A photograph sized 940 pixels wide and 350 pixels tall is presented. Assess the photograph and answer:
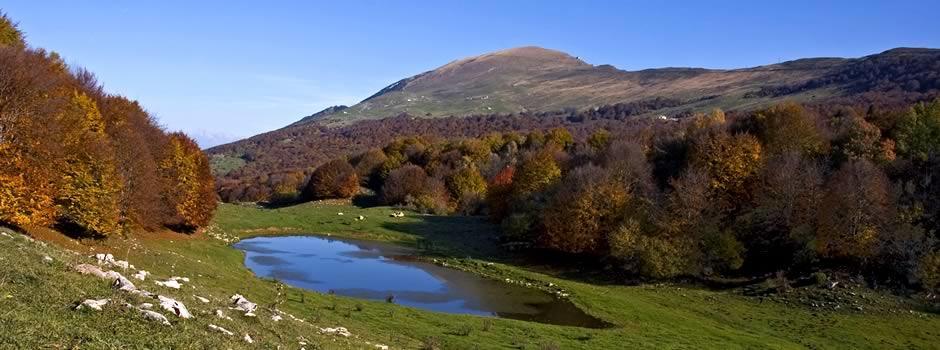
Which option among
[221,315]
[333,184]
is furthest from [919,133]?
[333,184]

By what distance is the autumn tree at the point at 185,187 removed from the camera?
2543 inches

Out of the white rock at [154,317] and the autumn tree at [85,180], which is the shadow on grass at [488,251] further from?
the white rock at [154,317]

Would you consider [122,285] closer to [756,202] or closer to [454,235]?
[756,202]

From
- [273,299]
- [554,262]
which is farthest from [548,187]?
[273,299]

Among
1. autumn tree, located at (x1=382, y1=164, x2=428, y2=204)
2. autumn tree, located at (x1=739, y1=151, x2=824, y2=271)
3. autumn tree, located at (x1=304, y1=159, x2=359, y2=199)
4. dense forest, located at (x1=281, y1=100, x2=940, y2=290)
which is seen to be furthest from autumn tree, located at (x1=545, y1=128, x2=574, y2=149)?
autumn tree, located at (x1=739, y1=151, x2=824, y2=271)

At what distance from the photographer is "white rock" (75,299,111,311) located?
15969mm

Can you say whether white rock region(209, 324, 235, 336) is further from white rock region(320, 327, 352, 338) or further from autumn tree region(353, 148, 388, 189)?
autumn tree region(353, 148, 388, 189)

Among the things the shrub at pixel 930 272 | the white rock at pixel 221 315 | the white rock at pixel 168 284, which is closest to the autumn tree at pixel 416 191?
the shrub at pixel 930 272

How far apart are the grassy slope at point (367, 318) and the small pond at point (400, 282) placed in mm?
2893

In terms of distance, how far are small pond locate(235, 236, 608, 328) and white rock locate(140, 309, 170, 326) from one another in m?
31.1

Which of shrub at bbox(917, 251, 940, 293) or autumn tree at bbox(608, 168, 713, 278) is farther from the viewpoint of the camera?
autumn tree at bbox(608, 168, 713, 278)

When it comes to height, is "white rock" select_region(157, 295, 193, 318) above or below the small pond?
above

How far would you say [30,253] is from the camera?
880 inches

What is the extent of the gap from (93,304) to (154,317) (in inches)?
60.7
